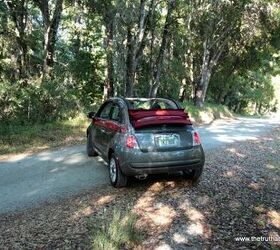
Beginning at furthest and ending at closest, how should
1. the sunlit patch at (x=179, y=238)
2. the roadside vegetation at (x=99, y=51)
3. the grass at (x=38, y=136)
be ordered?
the roadside vegetation at (x=99, y=51), the grass at (x=38, y=136), the sunlit patch at (x=179, y=238)

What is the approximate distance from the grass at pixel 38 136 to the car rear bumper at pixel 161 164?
5.98 meters

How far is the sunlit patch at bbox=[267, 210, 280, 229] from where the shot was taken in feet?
20.6

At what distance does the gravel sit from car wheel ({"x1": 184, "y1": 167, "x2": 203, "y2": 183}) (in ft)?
0.44

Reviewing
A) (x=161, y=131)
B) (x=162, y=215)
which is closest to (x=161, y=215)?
(x=162, y=215)

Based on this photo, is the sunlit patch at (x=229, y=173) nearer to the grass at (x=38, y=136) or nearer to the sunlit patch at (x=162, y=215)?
the sunlit patch at (x=162, y=215)

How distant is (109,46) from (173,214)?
14.2 metres

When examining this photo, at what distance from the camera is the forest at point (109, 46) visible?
1677 centimetres

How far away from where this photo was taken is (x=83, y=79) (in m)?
23.2

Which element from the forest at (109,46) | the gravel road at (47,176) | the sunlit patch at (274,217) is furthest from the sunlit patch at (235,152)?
the forest at (109,46)

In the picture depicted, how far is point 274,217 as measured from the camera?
6480 millimetres

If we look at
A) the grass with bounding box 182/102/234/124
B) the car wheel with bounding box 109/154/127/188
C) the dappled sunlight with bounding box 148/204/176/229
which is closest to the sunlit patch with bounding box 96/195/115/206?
the car wheel with bounding box 109/154/127/188

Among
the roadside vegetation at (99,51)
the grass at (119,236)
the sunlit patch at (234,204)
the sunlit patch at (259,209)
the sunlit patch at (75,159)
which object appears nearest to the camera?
the grass at (119,236)

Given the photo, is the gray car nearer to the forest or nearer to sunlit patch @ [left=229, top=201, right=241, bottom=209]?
sunlit patch @ [left=229, top=201, right=241, bottom=209]

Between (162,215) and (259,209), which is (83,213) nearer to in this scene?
(162,215)
